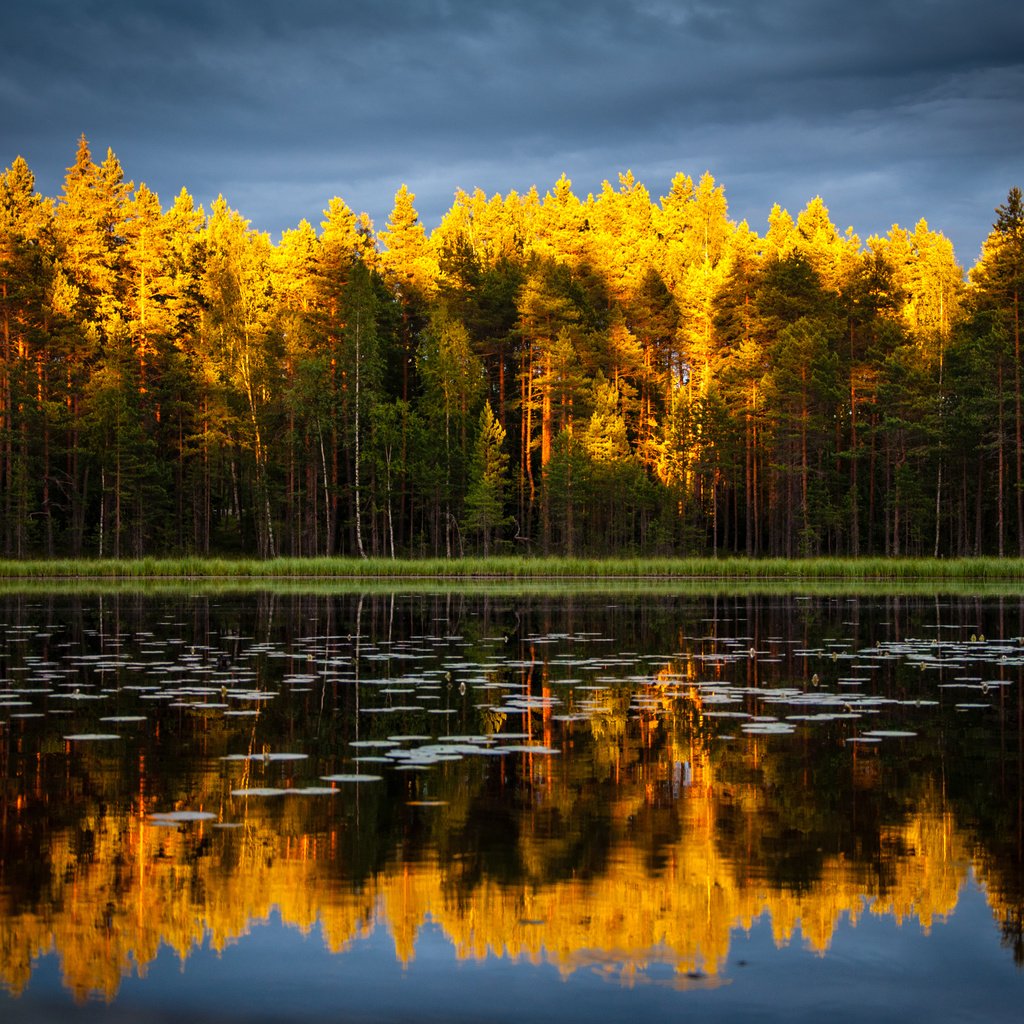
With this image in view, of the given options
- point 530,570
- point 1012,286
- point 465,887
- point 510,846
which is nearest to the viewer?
point 465,887

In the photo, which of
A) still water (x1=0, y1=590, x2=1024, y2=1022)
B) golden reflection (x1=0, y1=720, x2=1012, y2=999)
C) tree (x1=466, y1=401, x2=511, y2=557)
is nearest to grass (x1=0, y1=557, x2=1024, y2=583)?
tree (x1=466, y1=401, x2=511, y2=557)

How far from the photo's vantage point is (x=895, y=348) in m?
74.0

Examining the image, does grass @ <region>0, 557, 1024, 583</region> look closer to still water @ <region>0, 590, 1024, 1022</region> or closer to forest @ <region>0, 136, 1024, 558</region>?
forest @ <region>0, 136, 1024, 558</region>

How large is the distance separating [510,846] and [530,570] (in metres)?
51.3

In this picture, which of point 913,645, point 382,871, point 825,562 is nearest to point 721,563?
point 825,562

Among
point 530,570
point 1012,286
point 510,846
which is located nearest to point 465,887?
point 510,846

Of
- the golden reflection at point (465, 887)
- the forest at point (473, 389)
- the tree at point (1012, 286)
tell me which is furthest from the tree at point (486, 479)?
the golden reflection at point (465, 887)

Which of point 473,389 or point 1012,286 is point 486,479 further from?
point 1012,286

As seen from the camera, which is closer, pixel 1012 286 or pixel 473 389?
pixel 1012 286

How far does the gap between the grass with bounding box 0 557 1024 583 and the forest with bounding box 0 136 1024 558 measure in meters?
9.51

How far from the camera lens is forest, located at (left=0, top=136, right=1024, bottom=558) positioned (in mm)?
70438

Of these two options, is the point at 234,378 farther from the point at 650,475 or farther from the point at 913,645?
the point at 913,645

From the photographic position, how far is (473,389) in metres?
77.3

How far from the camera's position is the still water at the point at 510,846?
6.57 meters
